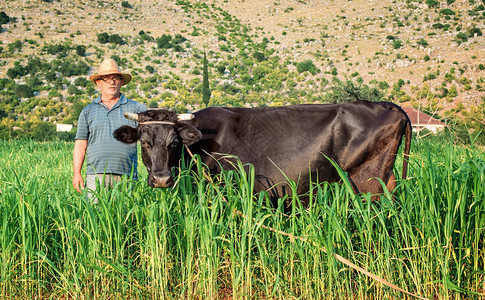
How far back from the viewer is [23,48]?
7675 cm

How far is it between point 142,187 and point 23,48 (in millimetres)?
84394

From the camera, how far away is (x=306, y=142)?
5.23 m

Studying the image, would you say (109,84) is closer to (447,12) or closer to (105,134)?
(105,134)

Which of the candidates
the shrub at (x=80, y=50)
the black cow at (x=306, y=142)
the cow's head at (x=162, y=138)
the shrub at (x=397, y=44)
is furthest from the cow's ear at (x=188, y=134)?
the shrub at (x=397, y=44)

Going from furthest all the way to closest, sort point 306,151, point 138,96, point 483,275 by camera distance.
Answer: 1. point 138,96
2. point 306,151
3. point 483,275

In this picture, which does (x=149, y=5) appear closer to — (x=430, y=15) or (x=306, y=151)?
(x=430, y=15)

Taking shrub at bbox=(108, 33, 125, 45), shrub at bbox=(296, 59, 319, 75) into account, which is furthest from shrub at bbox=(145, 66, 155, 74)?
shrub at bbox=(296, 59, 319, 75)

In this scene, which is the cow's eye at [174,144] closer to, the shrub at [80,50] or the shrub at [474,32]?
the shrub at [80,50]

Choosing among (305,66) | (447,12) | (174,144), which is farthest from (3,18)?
(174,144)

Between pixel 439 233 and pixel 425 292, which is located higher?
pixel 439 233

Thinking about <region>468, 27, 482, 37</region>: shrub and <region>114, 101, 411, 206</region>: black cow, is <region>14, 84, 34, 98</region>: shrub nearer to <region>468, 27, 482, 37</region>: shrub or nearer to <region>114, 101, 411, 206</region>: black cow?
<region>114, 101, 411, 206</region>: black cow

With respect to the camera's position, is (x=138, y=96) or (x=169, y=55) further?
(x=169, y=55)

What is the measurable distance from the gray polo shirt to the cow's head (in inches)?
18.0

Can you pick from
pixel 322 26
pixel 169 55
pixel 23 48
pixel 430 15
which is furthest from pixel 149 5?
pixel 430 15
